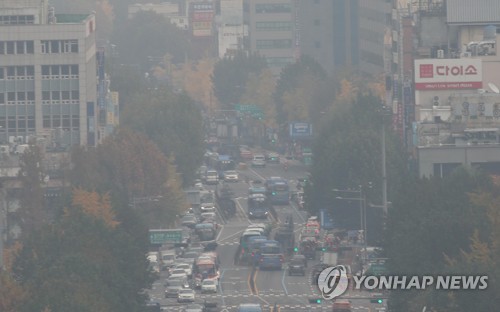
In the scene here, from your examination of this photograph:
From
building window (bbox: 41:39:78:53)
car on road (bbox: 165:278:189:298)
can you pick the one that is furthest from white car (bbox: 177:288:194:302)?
building window (bbox: 41:39:78:53)

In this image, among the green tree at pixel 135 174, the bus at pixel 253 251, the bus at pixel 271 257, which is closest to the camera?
the bus at pixel 271 257

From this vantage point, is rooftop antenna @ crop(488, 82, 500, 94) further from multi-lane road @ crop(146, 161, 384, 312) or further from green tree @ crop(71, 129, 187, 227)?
green tree @ crop(71, 129, 187, 227)

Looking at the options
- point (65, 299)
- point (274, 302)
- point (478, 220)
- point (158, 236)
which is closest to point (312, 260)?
point (158, 236)

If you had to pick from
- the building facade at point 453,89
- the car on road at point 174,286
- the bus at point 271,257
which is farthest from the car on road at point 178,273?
the building facade at point 453,89

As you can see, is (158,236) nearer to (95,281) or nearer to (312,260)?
(312,260)

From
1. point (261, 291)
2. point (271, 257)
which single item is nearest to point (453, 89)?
point (271, 257)

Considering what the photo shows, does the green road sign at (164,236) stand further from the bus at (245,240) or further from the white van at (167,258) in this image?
the bus at (245,240)
